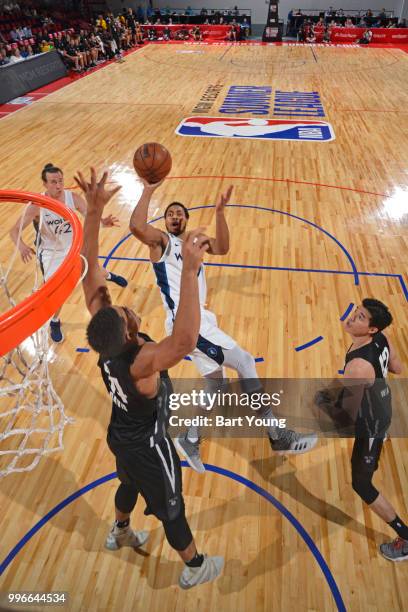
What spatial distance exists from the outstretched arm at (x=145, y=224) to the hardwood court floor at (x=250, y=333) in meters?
1.39

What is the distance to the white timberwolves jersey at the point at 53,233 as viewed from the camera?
4.03 metres

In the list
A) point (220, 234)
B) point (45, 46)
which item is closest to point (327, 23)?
point (45, 46)

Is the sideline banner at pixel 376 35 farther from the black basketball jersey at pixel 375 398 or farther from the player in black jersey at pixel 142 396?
the player in black jersey at pixel 142 396

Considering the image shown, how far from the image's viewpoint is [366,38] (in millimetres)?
22000

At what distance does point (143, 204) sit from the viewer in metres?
3.12

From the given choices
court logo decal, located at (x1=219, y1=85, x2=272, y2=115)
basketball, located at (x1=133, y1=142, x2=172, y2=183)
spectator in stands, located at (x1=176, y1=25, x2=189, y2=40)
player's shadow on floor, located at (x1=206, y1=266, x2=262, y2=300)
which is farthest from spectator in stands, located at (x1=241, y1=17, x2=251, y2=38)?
basketball, located at (x1=133, y1=142, x2=172, y2=183)

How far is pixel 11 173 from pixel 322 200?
5705mm

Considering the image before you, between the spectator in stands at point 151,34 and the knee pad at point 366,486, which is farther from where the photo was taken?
the spectator in stands at point 151,34

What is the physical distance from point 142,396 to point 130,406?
4.1 inches

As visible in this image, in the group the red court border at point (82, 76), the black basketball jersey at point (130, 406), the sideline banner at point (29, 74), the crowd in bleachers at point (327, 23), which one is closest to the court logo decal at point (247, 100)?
the red court border at point (82, 76)

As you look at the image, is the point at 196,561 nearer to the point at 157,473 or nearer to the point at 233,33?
the point at 157,473

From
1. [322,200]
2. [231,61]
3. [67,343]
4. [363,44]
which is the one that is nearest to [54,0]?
[231,61]

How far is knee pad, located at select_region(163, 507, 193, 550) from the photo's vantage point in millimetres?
2457

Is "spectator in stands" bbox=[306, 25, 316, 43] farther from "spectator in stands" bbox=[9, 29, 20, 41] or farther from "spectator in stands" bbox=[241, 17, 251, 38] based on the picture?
"spectator in stands" bbox=[9, 29, 20, 41]
